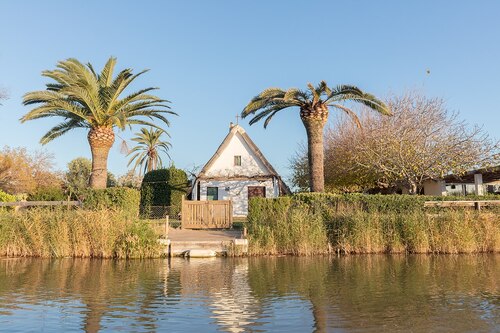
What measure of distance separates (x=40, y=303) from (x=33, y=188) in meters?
36.6

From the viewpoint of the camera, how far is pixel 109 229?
14.9 metres

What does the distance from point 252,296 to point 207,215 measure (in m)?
13.9

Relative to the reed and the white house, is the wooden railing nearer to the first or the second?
the reed

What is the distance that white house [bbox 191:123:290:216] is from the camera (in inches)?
1243

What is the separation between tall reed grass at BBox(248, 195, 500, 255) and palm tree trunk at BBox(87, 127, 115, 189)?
11.1 metres

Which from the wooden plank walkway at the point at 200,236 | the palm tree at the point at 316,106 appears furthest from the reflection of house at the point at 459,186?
the wooden plank walkway at the point at 200,236

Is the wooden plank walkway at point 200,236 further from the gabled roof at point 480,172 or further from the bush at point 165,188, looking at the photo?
the gabled roof at point 480,172

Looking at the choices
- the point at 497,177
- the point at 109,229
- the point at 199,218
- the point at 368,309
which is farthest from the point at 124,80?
the point at 497,177

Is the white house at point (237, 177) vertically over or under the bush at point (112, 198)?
over

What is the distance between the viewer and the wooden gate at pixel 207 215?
22266 millimetres

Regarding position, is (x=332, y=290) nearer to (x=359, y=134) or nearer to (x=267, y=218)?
(x=267, y=218)

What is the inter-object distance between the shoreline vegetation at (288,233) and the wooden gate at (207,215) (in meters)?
5.76

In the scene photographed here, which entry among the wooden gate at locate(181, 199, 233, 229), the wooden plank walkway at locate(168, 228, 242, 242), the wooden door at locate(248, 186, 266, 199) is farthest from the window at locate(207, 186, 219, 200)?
the wooden plank walkway at locate(168, 228, 242, 242)

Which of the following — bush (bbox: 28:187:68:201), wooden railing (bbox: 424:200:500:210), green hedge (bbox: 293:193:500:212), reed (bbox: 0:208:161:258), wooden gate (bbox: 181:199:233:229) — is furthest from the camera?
bush (bbox: 28:187:68:201)
